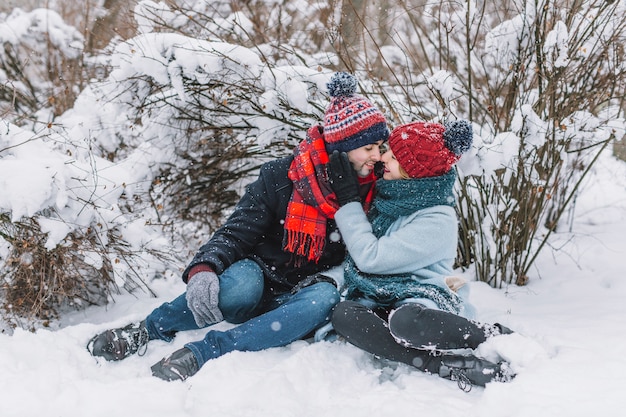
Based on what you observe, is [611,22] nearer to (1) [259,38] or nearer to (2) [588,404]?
(2) [588,404]

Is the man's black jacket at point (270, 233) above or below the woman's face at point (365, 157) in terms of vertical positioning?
below

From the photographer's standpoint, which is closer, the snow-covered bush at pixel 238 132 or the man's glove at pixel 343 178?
the man's glove at pixel 343 178

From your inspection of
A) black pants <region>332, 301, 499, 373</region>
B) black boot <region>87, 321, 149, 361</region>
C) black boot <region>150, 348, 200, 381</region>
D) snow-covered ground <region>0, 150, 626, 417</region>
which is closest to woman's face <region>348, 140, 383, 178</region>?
black pants <region>332, 301, 499, 373</region>

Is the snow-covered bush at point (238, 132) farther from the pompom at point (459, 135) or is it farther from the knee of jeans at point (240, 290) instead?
the knee of jeans at point (240, 290)

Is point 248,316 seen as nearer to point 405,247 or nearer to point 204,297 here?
point 204,297

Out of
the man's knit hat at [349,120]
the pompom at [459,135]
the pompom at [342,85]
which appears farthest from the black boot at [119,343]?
the pompom at [459,135]

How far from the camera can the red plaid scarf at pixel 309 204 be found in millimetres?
2541

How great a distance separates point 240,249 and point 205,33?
6.65 feet

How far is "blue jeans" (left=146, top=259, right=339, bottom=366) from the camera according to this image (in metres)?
2.37

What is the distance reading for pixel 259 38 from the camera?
173 inches

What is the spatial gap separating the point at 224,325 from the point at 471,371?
4.22 feet

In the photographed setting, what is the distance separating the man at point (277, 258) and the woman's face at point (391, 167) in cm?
10

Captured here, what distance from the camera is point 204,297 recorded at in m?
2.35

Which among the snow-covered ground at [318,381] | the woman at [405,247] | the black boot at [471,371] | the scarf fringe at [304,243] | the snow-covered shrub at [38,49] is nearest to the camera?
the snow-covered ground at [318,381]
